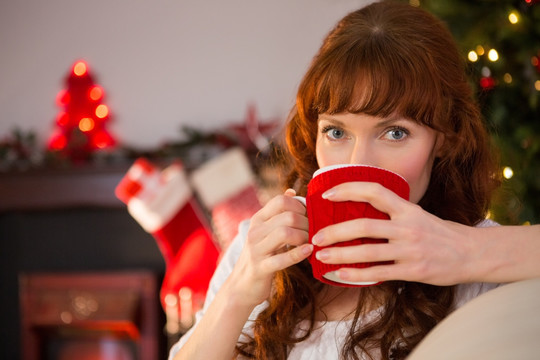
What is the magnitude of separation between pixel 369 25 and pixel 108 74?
2209 mm

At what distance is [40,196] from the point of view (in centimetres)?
271

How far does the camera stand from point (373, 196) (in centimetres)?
66

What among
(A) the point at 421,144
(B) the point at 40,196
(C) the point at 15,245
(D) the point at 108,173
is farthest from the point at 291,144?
(C) the point at 15,245

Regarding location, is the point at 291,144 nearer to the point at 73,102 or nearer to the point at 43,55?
the point at 73,102

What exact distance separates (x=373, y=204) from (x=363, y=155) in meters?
0.18

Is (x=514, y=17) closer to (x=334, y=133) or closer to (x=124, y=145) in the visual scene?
(x=334, y=133)

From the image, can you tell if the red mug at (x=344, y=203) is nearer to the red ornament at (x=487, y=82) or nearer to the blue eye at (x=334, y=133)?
the blue eye at (x=334, y=133)

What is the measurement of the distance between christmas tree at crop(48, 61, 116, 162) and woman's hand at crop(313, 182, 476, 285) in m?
2.31

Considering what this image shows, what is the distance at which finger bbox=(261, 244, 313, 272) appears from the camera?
73 cm

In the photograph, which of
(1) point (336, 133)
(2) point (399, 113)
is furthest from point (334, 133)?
(2) point (399, 113)

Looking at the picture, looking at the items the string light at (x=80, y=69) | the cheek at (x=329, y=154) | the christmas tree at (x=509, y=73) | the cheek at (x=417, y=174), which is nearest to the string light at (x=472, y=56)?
the christmas tree at (x=509, y=73)

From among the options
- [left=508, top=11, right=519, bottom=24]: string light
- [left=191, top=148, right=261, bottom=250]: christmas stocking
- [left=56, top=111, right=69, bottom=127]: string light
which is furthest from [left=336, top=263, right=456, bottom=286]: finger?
[left=56, top=111, right=69, bottom=127]: string light

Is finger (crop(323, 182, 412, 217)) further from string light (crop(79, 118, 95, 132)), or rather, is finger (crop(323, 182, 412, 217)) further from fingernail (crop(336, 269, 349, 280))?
string light (crop(79, 118, 95, 132))

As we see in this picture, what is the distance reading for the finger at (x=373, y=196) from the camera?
0.66 meters
